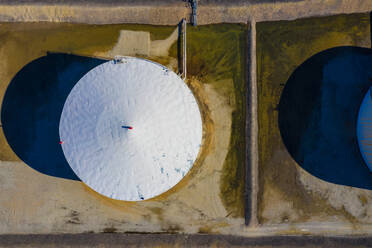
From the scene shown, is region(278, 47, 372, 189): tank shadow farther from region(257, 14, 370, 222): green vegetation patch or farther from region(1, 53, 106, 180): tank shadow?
region(1, 53, 106, 180): tank shadow

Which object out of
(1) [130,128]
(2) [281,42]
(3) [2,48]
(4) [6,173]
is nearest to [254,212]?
(1) [130,128]

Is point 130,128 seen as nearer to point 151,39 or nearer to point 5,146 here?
point 151,39

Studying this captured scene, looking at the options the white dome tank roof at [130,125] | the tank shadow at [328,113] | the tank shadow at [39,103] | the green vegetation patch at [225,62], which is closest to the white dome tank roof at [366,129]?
the tank shadow at [328,113]

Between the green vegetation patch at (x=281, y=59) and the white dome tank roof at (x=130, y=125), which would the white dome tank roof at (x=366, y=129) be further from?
the white dome tank roof at (x=130, y=125)

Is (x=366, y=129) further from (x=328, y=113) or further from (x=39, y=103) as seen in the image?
(x=39, y=103)

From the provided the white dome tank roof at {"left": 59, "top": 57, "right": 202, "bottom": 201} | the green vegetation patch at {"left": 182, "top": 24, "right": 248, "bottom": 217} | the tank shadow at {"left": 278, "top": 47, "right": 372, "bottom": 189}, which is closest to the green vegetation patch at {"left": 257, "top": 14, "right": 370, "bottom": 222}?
the tank shadow at {"left": 278, "top": 47, "right": 372, "bottom": 189}
